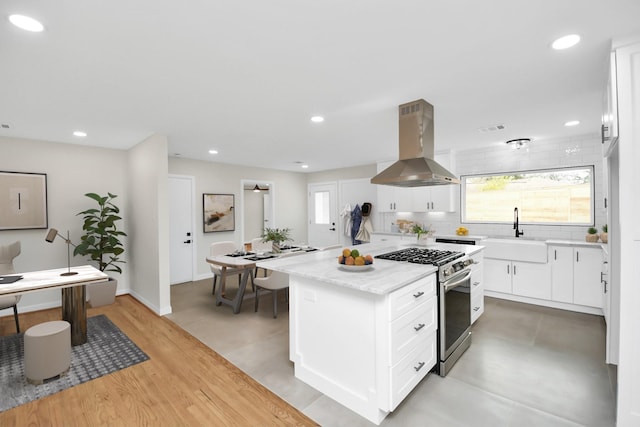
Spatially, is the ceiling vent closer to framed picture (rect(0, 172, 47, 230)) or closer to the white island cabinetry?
the white island cabinetry

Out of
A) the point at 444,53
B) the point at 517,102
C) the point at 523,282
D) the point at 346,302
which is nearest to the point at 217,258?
the point at 346,302

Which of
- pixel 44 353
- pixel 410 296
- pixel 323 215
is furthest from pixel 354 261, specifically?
pixel 323 215

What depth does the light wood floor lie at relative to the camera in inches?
78.9

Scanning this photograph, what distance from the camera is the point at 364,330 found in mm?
1999

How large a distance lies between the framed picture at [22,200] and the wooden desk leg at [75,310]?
6.04ft

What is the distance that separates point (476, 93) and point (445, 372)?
240 centimetres

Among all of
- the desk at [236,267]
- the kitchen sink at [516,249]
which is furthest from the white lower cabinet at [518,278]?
the desk at [236,267]

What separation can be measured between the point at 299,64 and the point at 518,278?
4141mm

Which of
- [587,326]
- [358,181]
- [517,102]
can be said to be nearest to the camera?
[517,102]

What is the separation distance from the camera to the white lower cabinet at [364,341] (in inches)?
75.6

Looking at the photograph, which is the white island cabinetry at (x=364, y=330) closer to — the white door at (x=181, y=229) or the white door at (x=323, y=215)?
the white door at (x=181, y=229)

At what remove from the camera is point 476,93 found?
2.70 metres

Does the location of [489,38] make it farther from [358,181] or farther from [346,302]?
[358,181]

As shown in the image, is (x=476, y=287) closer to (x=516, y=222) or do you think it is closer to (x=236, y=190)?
(x=516, y=222)
